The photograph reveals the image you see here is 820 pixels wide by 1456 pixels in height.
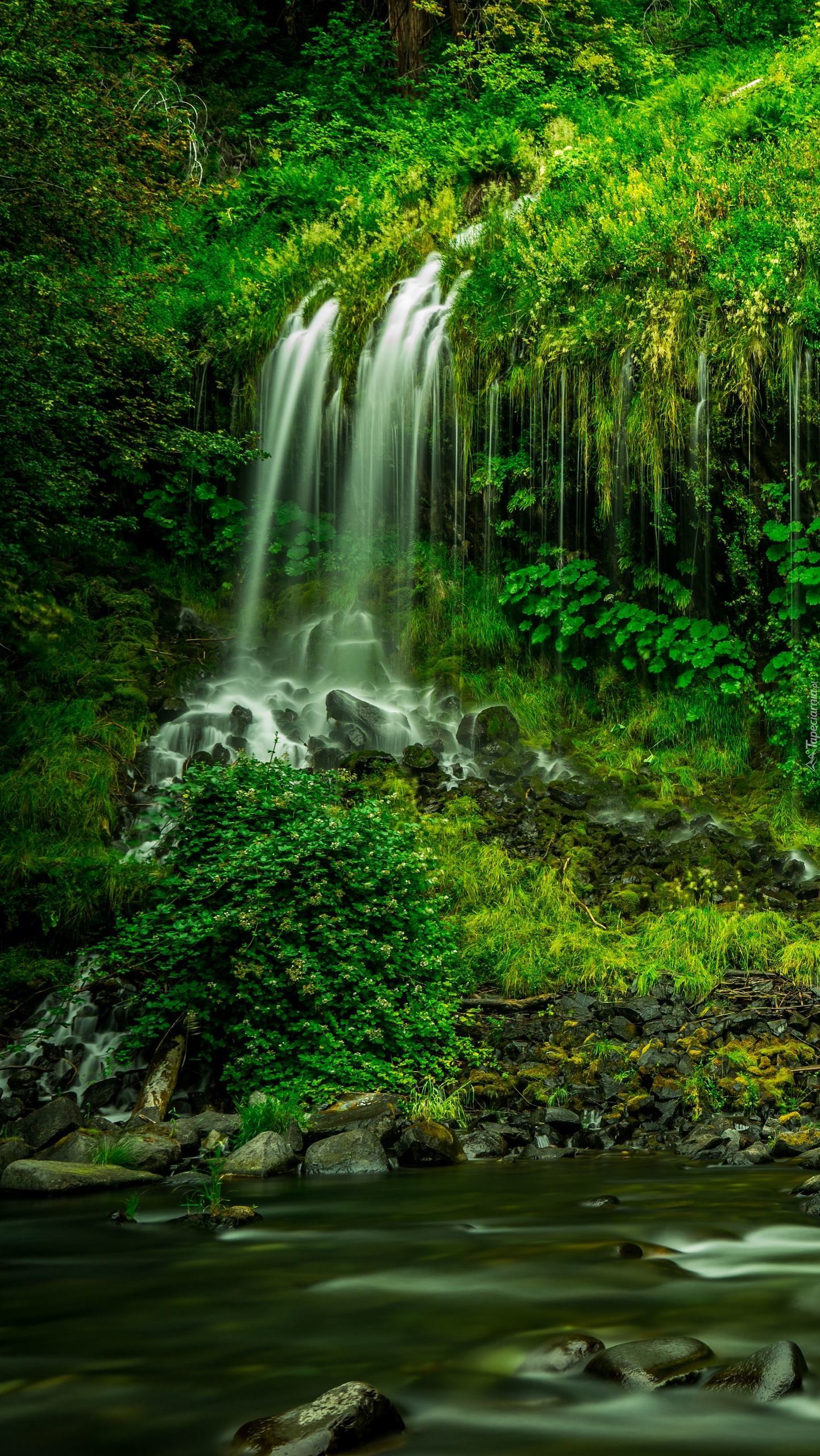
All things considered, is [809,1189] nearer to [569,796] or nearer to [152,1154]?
[152,1154]

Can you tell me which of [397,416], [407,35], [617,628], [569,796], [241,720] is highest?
[407,35]

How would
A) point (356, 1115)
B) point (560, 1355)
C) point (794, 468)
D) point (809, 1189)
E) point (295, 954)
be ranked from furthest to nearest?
point (794, 468), point (295, 954), point (356, 1115), point (809, 1189), point (560, 1355)

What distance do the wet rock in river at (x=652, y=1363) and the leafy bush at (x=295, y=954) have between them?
146 inches

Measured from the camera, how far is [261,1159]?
5426 millimetres

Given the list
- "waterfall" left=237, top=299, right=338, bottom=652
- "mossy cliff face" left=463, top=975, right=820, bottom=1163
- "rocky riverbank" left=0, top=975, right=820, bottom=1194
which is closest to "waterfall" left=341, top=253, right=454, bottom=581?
"waterfall" left=237, top=299, right=338, bottom=652

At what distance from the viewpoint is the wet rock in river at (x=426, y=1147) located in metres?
5.61

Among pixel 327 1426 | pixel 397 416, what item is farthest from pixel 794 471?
pixel 327 1426

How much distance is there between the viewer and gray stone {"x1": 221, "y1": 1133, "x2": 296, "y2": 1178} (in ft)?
17.7

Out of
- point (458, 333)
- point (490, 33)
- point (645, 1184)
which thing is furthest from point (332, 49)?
point (645, 1184)

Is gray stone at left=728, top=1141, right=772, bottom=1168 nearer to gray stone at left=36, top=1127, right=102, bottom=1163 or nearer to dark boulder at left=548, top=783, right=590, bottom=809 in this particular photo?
gray stone at left=36, top=1127, right=102, bottom=1163

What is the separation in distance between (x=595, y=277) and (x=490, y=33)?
10353mm

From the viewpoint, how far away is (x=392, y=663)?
44.6 feet

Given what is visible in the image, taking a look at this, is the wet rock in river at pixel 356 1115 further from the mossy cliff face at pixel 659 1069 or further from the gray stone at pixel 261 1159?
the mossy cliff face at pixel 659 1069

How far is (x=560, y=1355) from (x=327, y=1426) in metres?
0.73
